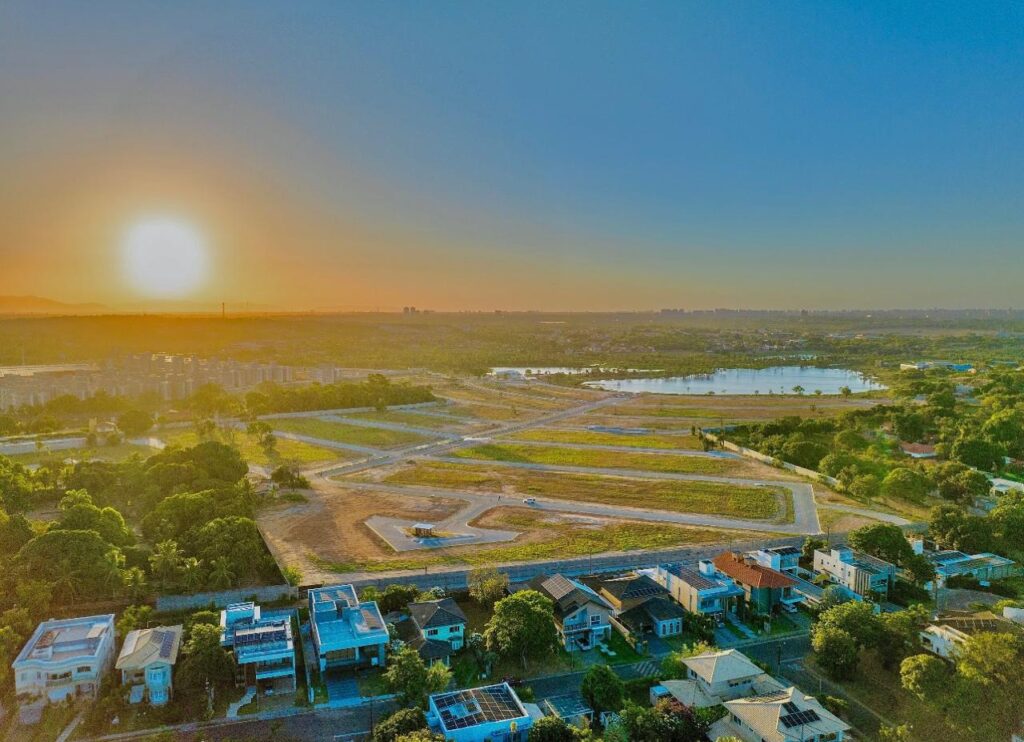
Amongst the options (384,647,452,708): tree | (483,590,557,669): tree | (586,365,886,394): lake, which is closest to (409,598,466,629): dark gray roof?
(483,590,557,669): tree

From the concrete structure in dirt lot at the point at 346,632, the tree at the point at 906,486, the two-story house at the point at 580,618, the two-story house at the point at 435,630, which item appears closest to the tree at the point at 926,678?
the two-story house at the point at 580,618

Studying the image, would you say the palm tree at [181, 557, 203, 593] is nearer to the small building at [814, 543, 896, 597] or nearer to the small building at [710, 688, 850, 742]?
the small building at [710, 688, 850, 742]

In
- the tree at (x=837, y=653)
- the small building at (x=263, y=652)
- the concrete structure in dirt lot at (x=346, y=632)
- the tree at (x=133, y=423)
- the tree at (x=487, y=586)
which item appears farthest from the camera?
the tree at (x=133, y=423)

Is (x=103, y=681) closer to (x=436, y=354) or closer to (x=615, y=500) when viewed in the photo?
(x=615, y=500)

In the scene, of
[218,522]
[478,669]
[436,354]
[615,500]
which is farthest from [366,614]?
[436,354]

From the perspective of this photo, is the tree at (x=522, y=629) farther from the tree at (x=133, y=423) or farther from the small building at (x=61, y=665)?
the tree at (x=133, y=423)

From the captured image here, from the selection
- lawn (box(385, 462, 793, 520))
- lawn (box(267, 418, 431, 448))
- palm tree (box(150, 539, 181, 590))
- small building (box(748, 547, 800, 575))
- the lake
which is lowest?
the lake
